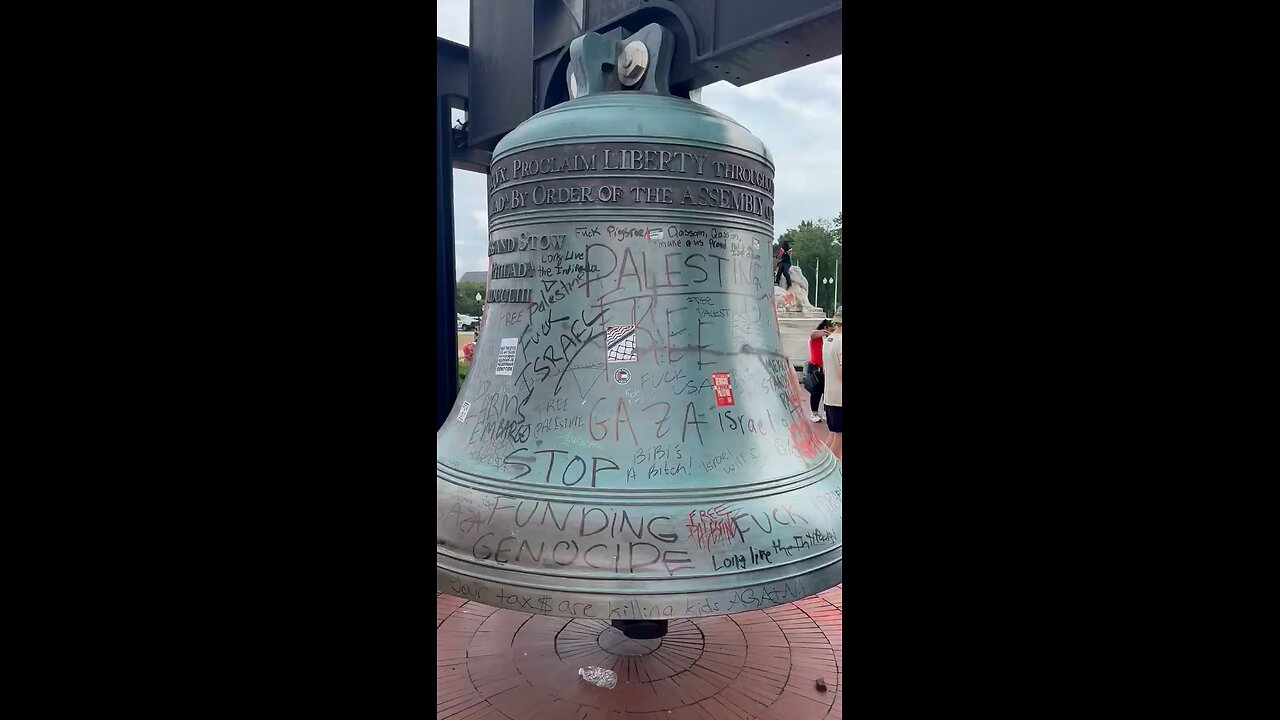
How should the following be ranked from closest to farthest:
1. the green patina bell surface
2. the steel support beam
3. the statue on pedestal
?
the green patina bell surface → the steel support beam → the statue on pedestal

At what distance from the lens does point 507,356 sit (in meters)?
2.49

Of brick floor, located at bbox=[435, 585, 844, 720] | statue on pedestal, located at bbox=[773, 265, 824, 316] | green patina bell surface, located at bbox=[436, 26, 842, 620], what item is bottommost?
brick floor, located at bbox=[435, 585, 844, 720]

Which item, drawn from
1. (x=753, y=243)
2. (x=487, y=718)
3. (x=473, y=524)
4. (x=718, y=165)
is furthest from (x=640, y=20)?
(x=487, y=718)

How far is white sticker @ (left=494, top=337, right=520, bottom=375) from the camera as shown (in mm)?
2469

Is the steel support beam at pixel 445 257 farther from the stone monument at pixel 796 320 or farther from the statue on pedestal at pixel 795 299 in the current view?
the statue on pedestal at pixel 795 299

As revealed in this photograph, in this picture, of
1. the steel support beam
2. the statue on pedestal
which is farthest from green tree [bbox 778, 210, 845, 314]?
the steel support beam

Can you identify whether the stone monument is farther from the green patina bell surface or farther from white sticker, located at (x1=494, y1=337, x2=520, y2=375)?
white sticker, located at (x1=494, y1=337, x2=520, y2=375)

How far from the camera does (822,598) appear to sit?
4.70 metres

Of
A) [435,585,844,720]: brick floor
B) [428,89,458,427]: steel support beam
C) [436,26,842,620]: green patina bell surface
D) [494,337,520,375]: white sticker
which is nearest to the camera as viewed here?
[436,26,842,620]: green patina bell surface

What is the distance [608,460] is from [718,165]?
41.8 inches

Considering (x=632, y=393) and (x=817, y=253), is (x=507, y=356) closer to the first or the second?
(x=632, y=393)

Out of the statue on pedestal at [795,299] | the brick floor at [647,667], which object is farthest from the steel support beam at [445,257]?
the statue on pedestal at [795,299]

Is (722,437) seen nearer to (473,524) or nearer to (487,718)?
(473,524)


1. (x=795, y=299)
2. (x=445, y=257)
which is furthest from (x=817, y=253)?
(x=445, y=257)
